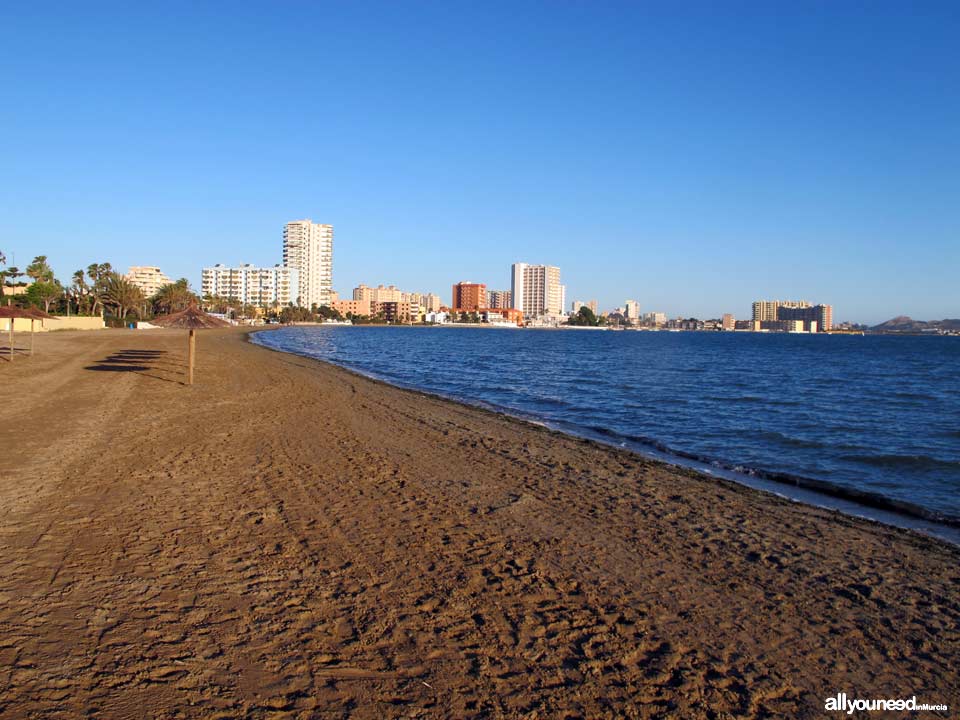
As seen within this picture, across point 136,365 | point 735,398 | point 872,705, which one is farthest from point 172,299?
point 872,705

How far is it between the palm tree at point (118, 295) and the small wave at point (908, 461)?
324 ft

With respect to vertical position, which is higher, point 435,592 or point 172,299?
point 172,299

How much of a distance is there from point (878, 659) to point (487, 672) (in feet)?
9.47

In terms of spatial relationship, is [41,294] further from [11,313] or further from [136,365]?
[136,365]

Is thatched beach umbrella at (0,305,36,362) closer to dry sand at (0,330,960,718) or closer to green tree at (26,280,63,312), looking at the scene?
dry sand at (0,330,960,718)

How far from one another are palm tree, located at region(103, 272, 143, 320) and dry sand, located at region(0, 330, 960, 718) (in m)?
96.7

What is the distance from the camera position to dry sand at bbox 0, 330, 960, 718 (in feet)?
12.8

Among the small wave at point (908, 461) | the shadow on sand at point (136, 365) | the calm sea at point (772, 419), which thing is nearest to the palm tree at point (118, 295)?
the shadow on sand at point (136, 365)

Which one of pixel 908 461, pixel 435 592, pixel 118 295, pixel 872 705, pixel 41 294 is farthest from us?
pixel 118 295

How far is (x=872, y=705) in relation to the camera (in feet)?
13.3

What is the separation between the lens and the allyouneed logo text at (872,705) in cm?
400

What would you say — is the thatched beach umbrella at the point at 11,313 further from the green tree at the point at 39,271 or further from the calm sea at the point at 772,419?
the green tree at the point at 39,271

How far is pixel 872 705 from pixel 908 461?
36.9 ft

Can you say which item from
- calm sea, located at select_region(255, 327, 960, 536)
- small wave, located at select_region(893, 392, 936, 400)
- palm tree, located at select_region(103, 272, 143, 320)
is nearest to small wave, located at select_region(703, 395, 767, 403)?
calm sea, located at select_region(255, 327, 960, 536)
